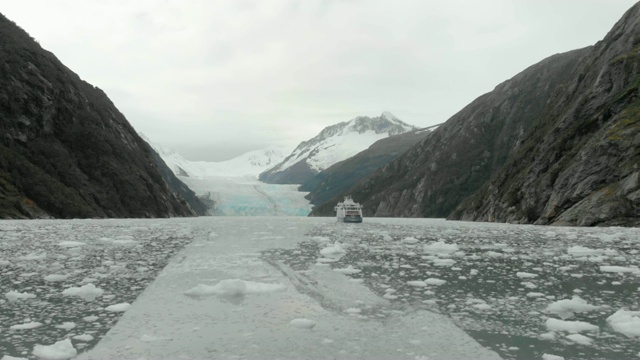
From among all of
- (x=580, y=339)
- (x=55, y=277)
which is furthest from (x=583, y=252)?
(x=55, y=277)

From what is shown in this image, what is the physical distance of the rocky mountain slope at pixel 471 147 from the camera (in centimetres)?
13450

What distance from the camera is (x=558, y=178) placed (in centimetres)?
6131

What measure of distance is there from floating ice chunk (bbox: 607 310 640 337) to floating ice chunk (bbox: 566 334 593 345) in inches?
34.2

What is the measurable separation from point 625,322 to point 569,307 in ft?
4.55

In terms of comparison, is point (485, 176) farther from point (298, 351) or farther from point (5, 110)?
point (298, 351)

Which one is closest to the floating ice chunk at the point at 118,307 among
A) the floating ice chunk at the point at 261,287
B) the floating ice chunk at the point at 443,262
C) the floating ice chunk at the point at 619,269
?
the floating ice chunk at the point at 261,287

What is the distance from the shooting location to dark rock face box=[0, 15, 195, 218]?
65.2m

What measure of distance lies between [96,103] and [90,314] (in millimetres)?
99349

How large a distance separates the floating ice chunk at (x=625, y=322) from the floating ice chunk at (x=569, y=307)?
781mm

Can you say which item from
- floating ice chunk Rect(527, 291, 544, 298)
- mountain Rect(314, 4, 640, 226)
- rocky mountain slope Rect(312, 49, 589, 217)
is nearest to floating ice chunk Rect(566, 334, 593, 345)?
floating ice chunk Rect(527, 291, 544, 298)

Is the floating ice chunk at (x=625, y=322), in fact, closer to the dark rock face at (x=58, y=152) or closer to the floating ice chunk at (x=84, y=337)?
the floating ice chunk at (x=84, y=337)

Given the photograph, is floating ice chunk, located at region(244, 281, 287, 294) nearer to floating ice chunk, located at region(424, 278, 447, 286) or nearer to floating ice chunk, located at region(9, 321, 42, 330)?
floating ice chunk, located at region(424, 278, 447, 286)

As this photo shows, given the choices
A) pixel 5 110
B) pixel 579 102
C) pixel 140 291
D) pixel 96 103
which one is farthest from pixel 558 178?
pixel 96 103

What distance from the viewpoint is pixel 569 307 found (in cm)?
1015
